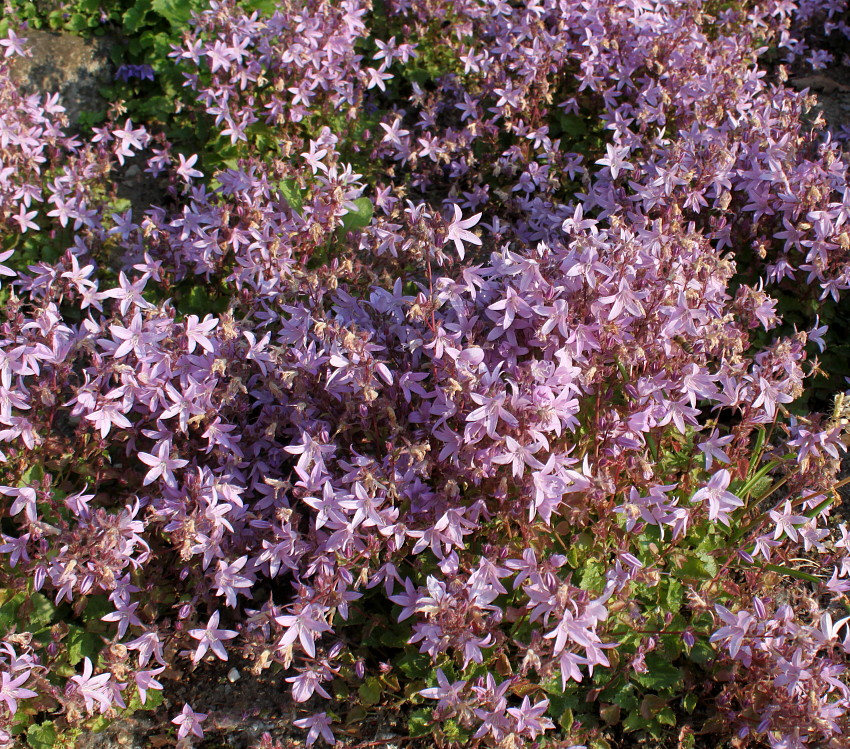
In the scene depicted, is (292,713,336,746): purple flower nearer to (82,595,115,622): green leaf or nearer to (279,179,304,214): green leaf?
(82,595,115,622): green leaf

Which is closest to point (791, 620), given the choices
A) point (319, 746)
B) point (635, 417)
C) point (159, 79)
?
point (635, 417)

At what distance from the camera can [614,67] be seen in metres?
5.09

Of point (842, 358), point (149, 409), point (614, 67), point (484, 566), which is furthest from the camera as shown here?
point (614, 67)

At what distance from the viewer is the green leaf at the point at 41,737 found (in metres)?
3.08

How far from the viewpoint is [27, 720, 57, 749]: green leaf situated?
3.08m

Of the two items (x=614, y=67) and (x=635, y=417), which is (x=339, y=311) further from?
(x=614, y=67)

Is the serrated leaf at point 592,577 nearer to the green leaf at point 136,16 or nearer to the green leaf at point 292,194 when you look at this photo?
the green leaf at point 292,194

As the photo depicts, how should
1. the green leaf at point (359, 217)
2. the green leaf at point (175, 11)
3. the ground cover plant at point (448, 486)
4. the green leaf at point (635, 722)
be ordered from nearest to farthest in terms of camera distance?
the ground cover plant at point (448, 486), the green leaf at point (635, 722), the green leaf at point (359, 217), the green leaf at point (175, 11)

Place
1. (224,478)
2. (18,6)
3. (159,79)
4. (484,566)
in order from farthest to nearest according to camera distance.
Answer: (18,6) < (159,79) < (224,478) < (484,566)

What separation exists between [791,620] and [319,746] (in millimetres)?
1927

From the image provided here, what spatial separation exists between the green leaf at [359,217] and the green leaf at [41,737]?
286 cm

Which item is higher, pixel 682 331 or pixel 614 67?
pixel 614 67

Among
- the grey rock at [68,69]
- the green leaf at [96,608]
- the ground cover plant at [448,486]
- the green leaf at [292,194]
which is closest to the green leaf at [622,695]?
the ground cover plant at [448,486]

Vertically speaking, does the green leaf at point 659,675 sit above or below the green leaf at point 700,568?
below
